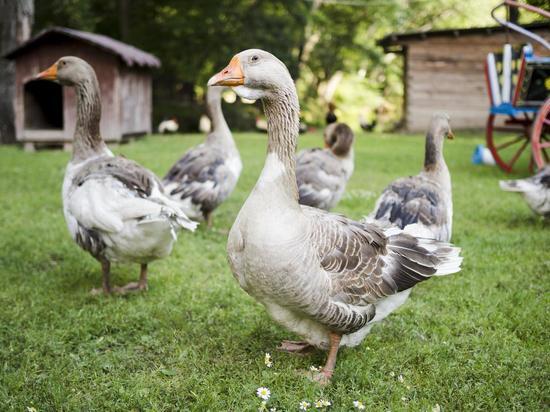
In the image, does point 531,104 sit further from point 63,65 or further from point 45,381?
point 45,381

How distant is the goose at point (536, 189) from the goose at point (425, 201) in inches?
61.1

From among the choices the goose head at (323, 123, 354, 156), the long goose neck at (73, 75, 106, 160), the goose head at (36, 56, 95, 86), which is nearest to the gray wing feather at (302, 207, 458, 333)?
the long goose neck at (73, 75, 106, 160)

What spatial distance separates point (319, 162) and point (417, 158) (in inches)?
311

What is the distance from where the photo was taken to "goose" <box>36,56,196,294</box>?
4.19 metres

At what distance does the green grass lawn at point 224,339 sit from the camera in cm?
313

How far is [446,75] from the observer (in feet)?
71.4

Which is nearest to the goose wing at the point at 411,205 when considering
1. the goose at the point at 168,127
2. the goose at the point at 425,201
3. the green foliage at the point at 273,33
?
the goose at the point at 425,201

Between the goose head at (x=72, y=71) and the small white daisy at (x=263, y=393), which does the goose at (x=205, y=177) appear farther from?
the small white daisy at (x=263, y=393)

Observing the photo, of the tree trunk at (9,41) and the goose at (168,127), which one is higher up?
the tree trunk at (9,41)

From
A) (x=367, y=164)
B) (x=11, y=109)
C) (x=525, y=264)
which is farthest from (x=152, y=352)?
(x=11, y=109)

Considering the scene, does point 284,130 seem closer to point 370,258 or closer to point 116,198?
point 370,258

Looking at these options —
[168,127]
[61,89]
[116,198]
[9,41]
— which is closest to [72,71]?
[116,198]

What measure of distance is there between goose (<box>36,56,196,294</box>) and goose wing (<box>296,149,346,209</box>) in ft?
6.35

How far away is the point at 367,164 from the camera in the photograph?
42.1 ft
